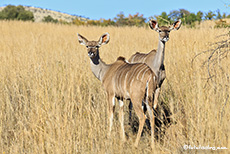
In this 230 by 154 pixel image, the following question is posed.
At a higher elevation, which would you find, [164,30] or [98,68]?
[164,30]

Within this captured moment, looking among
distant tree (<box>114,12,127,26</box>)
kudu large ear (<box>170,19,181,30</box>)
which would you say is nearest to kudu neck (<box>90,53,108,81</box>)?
kudu large ear (<box>170,19,181,30</box>)

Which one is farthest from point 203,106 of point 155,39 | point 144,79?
point 155,39

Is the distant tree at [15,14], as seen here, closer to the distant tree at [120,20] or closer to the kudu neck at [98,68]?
the distant tree at [120,20]

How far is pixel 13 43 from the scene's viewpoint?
10.8m

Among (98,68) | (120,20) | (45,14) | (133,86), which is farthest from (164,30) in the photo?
(45,14)

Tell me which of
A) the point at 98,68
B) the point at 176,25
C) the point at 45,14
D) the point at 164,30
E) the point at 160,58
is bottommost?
the point at 98,68

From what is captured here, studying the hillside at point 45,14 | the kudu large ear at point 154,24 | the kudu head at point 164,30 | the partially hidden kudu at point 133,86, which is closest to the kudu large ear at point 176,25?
the kudu head at point 164,30

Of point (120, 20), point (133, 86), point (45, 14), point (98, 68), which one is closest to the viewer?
point (133, 86)

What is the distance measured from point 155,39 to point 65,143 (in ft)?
28.0

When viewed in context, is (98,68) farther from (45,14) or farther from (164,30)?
(45,14)

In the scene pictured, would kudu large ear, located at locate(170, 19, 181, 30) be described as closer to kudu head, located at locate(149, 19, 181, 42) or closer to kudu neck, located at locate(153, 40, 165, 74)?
kudu head, located at locate(149, 19, 181, 42)

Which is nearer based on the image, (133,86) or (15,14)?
(133,86)

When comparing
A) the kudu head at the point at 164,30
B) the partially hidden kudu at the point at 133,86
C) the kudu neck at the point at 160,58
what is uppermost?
the kudu head at the point at 164,30

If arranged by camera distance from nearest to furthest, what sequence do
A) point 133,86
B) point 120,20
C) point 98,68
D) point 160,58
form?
point 133,86 < point 160,58 < point 98,68 < point 120,20
